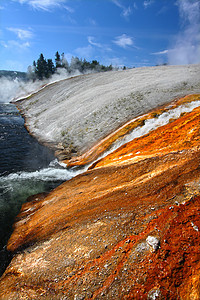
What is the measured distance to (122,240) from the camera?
17.2ft

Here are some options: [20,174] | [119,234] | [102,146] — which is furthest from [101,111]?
[119,234]

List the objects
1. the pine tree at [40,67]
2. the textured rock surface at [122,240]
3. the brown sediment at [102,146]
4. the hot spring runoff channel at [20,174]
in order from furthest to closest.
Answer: the pine tree at [40,67], the brown sediment at [102,146], the hot spring runoff channel at [20,174], the textured rock surface at [122,240]

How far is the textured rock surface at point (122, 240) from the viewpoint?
4047mm

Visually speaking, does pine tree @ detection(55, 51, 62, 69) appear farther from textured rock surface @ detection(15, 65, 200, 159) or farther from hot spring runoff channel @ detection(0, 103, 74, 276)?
hot spring runoff channel @ detection(0, 103, 74, 276)

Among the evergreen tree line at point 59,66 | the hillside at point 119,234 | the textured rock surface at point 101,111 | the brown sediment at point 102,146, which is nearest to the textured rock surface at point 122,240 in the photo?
the hillside at point 119,234

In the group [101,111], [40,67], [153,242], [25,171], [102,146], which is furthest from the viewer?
[40,67]

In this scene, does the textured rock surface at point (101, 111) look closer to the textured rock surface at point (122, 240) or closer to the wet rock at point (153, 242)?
the textured rock surface at point (122, 240)

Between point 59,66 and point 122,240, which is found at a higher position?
point 59,66

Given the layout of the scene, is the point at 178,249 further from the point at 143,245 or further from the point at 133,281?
the point at 133,281

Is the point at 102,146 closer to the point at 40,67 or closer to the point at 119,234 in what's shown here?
the point at 119,234

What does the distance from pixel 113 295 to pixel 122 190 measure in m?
4.25

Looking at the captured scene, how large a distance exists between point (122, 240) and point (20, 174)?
1274 centimetres

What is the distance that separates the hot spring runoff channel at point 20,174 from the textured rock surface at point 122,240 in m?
1.60

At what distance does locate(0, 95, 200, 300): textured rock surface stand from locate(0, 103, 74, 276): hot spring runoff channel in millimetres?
1599
